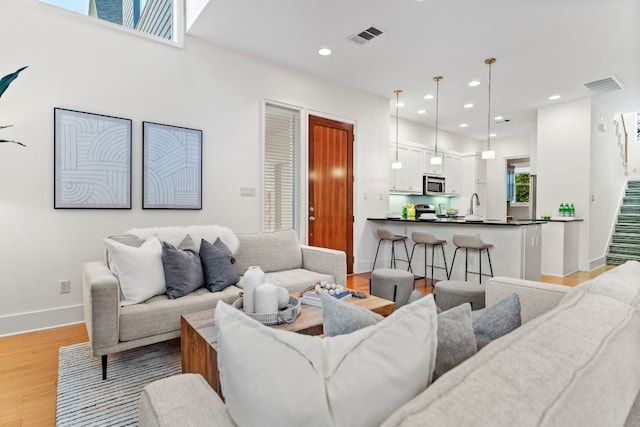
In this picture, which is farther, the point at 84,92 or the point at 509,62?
the point at 509,62

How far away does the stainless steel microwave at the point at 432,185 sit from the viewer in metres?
7.25

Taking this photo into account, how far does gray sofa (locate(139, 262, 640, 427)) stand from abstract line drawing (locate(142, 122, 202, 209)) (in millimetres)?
3027

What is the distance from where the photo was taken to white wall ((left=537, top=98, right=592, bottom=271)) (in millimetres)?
5629

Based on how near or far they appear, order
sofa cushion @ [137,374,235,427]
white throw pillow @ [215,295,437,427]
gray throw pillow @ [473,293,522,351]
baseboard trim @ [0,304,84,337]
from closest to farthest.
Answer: white throw pillow @ [215,295,437,427] < sofa cushion @ [137,374,235,427] < gray throw pillow @ [473,293,522,351] < baseboard trim @ [0,304,84,337]

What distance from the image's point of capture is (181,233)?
Answer: 2834 millimetres

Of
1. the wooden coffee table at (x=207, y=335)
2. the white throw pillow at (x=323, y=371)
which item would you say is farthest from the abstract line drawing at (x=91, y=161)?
the white throw pillow at (x=323, y=371)

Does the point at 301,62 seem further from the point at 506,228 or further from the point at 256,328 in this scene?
the point at 256,328

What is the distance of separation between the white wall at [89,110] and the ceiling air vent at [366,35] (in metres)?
1.19

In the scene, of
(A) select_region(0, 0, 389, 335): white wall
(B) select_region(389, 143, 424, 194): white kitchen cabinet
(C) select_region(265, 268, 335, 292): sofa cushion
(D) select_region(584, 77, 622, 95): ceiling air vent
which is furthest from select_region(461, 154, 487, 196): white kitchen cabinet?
(C) select_region(265, 268, 335, 292): sofa cushion

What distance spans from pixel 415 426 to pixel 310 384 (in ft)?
0.73

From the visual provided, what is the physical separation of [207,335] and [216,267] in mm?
1126

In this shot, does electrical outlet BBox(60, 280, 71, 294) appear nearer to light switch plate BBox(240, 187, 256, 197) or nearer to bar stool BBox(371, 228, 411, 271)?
light switch plate BBox(240, 187, 256, 197)

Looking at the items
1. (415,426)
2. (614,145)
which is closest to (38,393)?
(415,426)

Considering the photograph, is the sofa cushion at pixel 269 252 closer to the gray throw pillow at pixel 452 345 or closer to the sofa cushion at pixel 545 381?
the gray throw pillow at pixel 452 345
